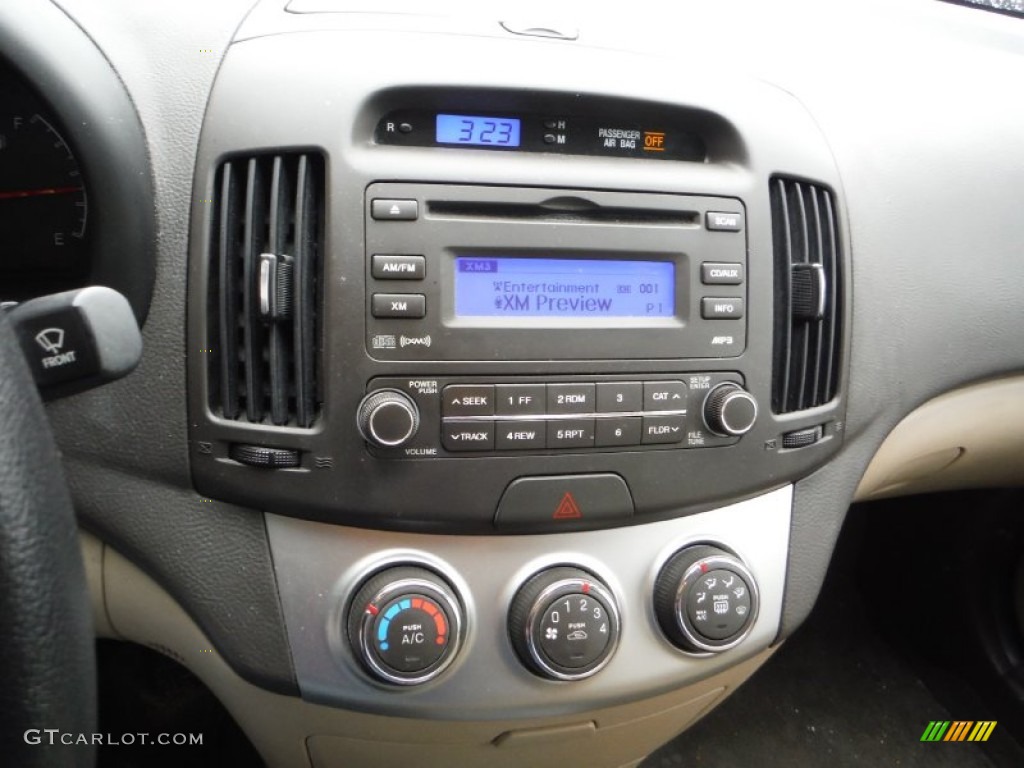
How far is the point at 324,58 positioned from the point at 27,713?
649 millimetres

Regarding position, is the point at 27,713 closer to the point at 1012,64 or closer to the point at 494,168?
the point at 494,168

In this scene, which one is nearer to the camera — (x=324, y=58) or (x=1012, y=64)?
(x=324, y=58)

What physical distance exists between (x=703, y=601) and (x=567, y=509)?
0.19m

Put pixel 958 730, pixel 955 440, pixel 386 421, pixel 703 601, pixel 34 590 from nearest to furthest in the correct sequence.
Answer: pixel 34 590 → pixel 386 421 → pixel 703 601 → pixel 955 440 → pixel 958 730

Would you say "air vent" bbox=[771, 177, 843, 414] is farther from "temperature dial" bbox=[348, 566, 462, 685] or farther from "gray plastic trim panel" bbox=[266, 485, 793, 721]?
"temperature dial" bbox=[348, 566, 462, 685]

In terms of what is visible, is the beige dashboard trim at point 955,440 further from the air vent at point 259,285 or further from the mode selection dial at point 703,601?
the air vent at point 259,285

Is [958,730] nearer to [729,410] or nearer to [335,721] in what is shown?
[729,410]

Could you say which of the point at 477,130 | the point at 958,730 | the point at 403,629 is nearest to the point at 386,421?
the point at 403,629

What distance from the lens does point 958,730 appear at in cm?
171

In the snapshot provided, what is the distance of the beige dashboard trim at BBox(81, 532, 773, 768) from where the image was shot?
0.94 meters

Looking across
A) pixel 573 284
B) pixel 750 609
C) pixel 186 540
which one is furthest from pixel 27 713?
pixel 750 609

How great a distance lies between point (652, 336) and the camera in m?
0.91

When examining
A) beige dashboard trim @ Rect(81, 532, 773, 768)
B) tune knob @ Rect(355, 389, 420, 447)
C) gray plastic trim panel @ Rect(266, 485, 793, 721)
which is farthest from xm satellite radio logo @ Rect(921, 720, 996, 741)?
tune knob @ Rect(355, 389, 420, 447)

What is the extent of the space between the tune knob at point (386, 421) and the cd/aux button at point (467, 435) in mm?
43
